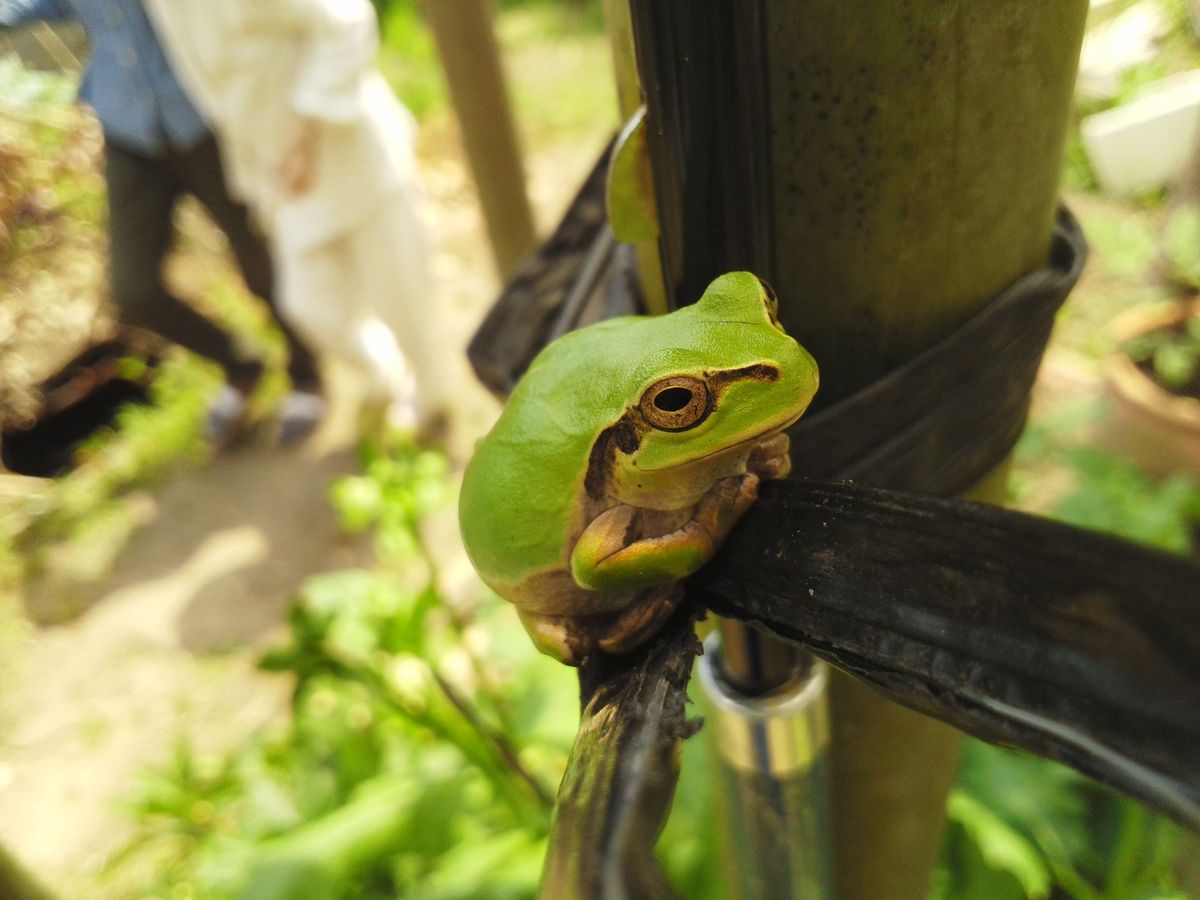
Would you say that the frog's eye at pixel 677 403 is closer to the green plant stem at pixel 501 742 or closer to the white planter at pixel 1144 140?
the green plant stem at pixel 501 742

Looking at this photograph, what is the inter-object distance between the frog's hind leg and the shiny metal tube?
5.6 inches

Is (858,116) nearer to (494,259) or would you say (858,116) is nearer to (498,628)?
(498,628)

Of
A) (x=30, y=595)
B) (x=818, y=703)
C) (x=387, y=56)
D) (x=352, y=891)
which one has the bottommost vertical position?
(x=30, y=595)

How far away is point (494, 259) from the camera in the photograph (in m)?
1.61

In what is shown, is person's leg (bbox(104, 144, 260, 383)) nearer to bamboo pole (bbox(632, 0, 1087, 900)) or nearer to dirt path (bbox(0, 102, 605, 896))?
dirt path (bbox(0, 102, 605, 896))

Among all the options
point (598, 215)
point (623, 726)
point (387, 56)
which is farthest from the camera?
point (387, 56)

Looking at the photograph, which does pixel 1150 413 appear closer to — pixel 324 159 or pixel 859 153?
pixel 859 153

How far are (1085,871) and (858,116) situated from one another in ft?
3.75

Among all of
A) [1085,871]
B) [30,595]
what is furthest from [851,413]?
[30,595]

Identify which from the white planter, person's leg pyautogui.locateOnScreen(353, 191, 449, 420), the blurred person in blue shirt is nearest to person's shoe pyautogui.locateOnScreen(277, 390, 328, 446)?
the blurred person in blue shirt

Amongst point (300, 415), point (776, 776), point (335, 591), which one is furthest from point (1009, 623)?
point (300, 415)

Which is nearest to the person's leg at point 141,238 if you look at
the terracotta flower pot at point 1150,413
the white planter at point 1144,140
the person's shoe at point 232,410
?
the person's shoe at point 232,410

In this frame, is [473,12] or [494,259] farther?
[494,259]

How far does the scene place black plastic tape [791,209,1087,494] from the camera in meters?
0.39
